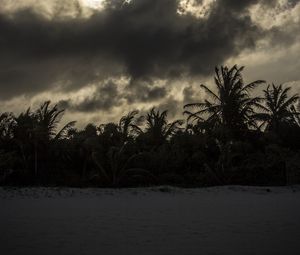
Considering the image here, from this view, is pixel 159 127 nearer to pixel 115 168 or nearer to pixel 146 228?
pixel 115 168

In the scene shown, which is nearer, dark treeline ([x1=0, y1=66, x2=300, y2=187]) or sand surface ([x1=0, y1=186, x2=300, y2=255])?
sand surface ([x1=0, y1=186, x2=300, y2=255])

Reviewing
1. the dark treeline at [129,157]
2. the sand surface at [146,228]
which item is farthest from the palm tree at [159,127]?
the sand surface at [146,228]

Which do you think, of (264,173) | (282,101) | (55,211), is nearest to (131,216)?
(55,211)

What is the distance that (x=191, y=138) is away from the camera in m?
24.0

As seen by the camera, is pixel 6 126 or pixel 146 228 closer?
pixel 146 228

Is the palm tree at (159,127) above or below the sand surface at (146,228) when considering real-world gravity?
above

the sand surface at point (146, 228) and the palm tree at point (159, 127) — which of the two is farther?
the palm tree at point (159, 127)

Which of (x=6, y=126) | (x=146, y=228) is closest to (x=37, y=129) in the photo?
(x=6, y=126)

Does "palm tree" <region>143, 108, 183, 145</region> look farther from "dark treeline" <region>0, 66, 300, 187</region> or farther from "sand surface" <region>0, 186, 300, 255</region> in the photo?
"sand surface" <region>0, 186, 300, 255</region>

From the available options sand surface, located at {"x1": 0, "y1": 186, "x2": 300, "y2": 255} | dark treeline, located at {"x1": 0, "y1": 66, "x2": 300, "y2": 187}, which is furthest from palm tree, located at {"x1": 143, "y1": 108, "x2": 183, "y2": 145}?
sand surface, located at {"x1": 0, "y1": 186, "x2": 300, "y2": 255}

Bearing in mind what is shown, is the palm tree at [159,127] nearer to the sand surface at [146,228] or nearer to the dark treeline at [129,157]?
the dark treeline at [129,157]

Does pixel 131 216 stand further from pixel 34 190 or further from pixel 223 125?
pixel 223 125

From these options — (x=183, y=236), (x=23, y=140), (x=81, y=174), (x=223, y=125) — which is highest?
(x=223, y=125)

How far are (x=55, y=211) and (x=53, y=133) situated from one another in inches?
468
